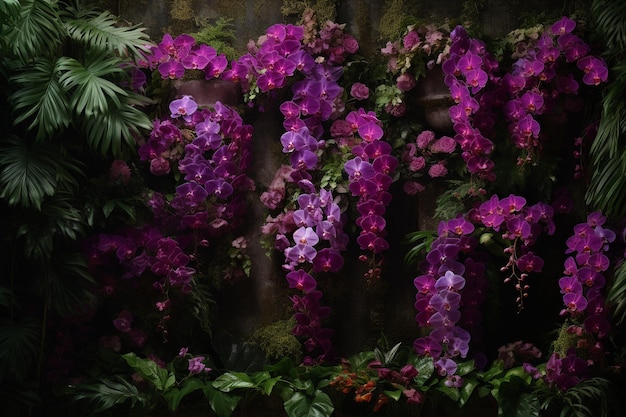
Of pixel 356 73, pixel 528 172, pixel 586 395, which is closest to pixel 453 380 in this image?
pixel 586 395

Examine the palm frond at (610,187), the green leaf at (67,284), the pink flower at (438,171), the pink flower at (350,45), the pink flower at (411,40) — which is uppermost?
the pink flower at (350,45)

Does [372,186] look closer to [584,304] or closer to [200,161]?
[200,161]

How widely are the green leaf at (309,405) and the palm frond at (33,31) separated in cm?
199

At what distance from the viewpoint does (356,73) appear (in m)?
4.66

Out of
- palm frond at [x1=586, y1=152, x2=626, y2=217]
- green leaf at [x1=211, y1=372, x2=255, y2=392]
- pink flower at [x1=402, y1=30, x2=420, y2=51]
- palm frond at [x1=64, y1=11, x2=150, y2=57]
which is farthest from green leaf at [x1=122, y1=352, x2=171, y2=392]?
palm frond at [x1=586, y1=152, x2=626, y2=217]

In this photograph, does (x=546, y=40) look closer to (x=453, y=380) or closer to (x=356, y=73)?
(x=356, y=73)

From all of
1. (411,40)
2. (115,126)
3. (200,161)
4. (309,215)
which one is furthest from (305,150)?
(115,126)

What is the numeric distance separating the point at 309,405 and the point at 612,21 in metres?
2.29

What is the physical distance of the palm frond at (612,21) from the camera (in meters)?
3.97

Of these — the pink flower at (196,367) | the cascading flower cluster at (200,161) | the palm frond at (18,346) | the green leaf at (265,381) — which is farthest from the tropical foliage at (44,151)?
the green leaf at (265,381)

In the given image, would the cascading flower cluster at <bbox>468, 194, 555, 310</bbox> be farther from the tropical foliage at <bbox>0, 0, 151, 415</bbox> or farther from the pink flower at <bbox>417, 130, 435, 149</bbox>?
the tropical foliage at <bbox>0, 0, 151, 415</bbox>

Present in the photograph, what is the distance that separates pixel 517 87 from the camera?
4289 millimetres

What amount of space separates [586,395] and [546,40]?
174 cm

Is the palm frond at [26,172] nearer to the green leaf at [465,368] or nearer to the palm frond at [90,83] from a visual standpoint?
the palm frond at [90,83]
